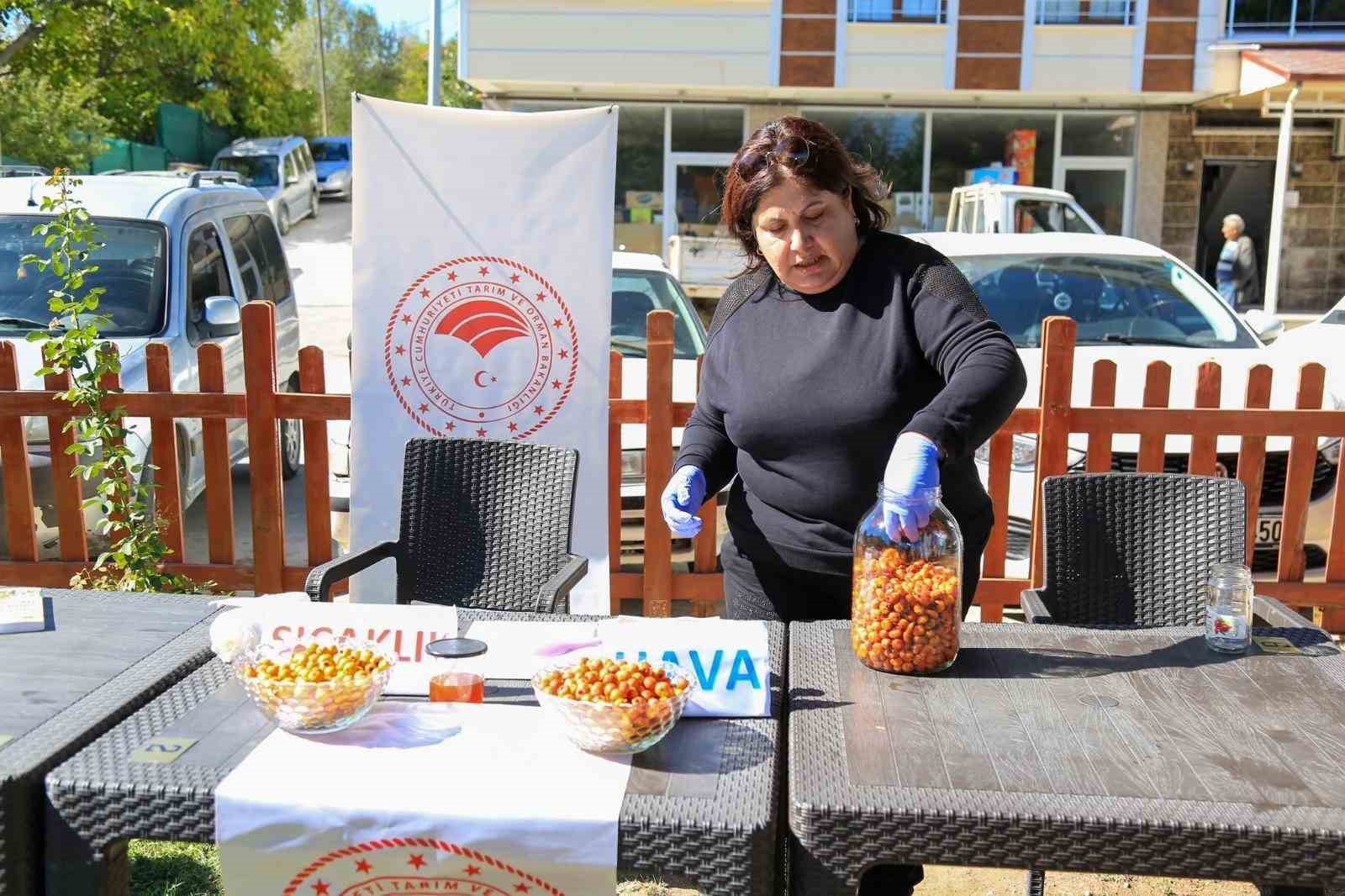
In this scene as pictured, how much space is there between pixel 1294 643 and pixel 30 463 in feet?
16.4

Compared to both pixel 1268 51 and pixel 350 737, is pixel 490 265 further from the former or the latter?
pixel 1268 51

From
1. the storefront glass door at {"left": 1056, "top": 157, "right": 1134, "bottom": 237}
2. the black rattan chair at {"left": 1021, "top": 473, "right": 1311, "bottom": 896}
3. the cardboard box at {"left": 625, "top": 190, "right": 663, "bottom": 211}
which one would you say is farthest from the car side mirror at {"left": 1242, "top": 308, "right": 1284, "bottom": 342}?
the storefront glass door at {"left": 1056, "top": 157, "right": 1134, "bottom": 237}

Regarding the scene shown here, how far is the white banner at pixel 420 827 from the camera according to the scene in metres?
1.75

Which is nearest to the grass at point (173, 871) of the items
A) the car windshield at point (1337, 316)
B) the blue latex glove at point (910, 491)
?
the blue latex glove at point (910, 491)

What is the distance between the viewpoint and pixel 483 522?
3.63 metres

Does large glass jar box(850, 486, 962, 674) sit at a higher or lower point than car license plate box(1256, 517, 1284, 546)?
higher

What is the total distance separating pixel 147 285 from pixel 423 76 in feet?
140

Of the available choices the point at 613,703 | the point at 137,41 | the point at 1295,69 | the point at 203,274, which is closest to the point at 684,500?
the point at 613,703

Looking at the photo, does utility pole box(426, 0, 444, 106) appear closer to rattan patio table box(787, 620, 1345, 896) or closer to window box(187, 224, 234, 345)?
window box(187, 224, 234, 345)

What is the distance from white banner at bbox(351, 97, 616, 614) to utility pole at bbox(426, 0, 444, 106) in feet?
48.1

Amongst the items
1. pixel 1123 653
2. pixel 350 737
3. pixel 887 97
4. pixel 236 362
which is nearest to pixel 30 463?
pixel 236 362

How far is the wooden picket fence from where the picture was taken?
4.77 metres

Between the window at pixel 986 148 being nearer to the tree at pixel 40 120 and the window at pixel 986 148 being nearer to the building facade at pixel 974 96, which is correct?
the building facade at pixel 974 96

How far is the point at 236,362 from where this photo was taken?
6695 mm
